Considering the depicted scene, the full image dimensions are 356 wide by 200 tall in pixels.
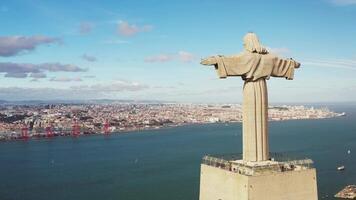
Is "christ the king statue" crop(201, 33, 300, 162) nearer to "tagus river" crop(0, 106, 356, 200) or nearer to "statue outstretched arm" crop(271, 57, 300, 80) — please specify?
"statue outstretched arm" crop(271, 57, 300, 80)

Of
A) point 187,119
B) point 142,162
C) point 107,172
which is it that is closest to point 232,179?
point 107,172

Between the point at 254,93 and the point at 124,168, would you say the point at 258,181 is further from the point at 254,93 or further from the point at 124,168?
the point at 124,168

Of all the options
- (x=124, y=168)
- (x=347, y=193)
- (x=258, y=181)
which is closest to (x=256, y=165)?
(x=258, y=181)

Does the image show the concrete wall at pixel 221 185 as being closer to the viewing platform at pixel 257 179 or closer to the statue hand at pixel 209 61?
the viewing platform at pixel 257 179

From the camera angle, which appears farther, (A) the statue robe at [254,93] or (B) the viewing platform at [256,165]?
(A) the statue robe at [254,93]

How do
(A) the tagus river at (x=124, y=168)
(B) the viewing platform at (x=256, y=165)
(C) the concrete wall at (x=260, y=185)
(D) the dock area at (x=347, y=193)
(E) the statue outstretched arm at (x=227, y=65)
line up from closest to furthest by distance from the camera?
(C) the concrete wall at (x=260, y=185), (B) the viewing platform at (x=256, y=165), (E) the statue outstretched arm at (x=227, y=65), (D) the dock area at (x=347, y=193), (A) the tagus river at (x=124, y=168)

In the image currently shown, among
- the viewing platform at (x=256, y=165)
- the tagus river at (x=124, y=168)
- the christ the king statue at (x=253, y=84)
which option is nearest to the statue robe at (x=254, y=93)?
the christ the king statue at (x=253, y=84)
